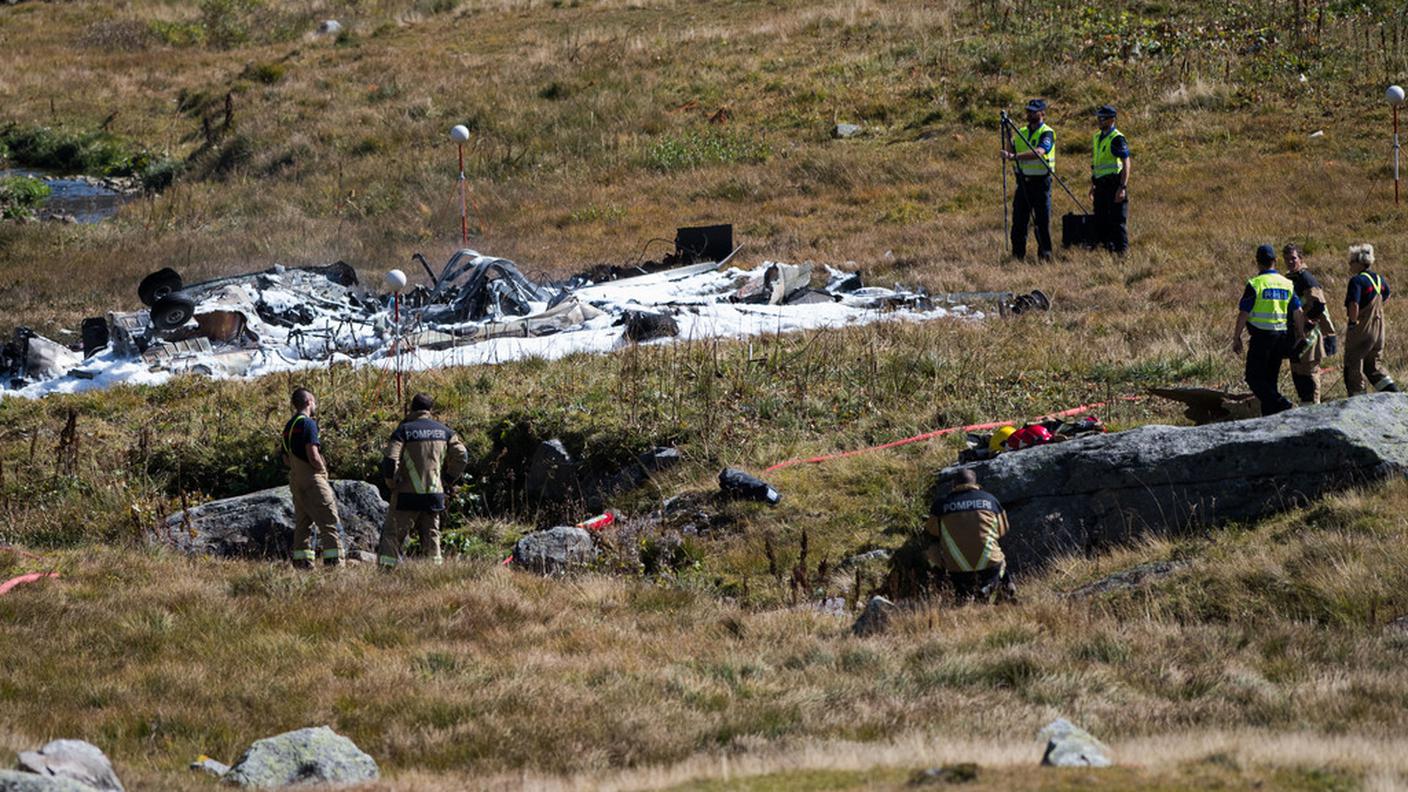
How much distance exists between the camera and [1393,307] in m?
15.2

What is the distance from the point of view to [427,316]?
689 inches

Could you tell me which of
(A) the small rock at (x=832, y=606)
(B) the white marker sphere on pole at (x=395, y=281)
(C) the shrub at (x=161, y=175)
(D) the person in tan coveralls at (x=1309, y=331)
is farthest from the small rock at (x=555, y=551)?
(C) the shrub at (x=161, y=175)

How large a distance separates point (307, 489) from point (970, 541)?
4.76 m

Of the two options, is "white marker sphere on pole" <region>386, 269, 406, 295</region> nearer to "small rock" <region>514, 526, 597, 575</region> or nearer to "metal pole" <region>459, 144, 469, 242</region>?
"small rock" <region>514, 526, 597, 575</region>

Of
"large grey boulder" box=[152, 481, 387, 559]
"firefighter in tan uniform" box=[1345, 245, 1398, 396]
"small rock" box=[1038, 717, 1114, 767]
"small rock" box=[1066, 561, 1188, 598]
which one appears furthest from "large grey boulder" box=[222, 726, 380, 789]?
"firefighter in tan uniform" box=[1345, 245, 1398, 396]

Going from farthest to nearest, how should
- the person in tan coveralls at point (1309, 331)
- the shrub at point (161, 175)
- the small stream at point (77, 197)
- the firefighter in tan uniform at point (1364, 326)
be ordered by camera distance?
the shrub at point (161, 175) → the small stream at point (77, 197) → the firefighter in tan uniform at point (1364, 326) → the person in tan coveralls at point (1309, 331)

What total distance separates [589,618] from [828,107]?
1832 cm

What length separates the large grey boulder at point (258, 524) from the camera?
11867 millimetres

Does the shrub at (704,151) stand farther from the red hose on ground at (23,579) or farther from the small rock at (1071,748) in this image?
the small rock at (1071,748)

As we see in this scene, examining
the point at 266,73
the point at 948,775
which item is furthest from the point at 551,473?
the point at 266,73

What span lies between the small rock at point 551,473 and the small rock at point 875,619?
4750mm

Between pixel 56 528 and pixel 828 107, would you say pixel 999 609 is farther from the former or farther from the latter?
pixel 828 107

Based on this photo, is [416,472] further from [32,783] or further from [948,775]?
[948,775]

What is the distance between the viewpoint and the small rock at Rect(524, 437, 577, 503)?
13195 mm
